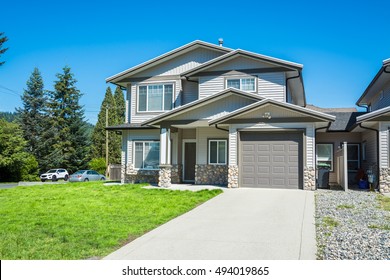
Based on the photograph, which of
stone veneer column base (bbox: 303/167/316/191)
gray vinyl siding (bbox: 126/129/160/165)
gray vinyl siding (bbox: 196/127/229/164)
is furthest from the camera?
gray vinyl siding (bbox: 126/129/160/165)

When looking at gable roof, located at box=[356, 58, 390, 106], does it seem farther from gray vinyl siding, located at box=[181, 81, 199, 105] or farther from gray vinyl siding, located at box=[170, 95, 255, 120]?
gray vinyl siding, located at box=[181, 81, 199, 105]

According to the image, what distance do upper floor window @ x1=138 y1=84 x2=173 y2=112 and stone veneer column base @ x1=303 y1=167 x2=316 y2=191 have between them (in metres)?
8.51

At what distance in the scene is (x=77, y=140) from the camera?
4309cm

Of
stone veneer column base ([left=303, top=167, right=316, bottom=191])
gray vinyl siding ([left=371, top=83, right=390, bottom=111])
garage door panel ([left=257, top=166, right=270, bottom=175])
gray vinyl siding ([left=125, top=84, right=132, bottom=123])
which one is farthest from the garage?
gray vinyl siding ([left=125, top=84, right=132, bottom=123])

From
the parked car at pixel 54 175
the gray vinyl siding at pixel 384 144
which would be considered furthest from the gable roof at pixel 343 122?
the parked car at pixel 54 175

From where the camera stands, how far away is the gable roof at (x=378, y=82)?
633 inches

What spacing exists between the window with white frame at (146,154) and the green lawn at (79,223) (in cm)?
731

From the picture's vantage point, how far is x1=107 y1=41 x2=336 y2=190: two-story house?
1559 centimetres

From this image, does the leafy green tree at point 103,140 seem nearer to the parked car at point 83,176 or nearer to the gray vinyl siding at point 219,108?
the parked car at point 83,176

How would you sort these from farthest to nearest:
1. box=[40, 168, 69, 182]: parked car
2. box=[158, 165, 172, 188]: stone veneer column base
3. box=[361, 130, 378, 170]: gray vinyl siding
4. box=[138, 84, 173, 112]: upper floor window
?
1. box=[40, 168, 69, 182]: parked car
2. box=[138, 84, 173, 112]: upper floor window
3. box=[158, 165, 172, 188]: stone veneer column base
4. box=[361, 130, 378, 170]: gray vinyl siding

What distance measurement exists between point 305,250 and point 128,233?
134 inches

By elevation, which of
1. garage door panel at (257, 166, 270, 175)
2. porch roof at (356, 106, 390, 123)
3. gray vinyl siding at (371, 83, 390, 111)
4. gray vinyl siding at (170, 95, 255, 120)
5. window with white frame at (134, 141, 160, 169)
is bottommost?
garage door panel at (257, 166, 270, 175)

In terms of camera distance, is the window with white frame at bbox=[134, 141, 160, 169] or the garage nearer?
the garage

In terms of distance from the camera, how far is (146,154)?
20.3m
